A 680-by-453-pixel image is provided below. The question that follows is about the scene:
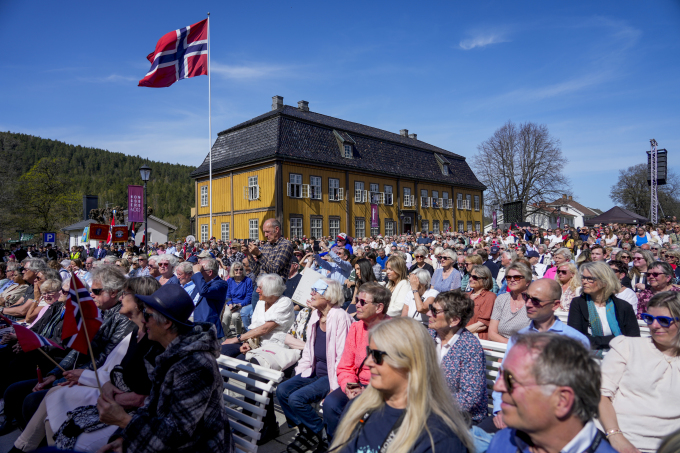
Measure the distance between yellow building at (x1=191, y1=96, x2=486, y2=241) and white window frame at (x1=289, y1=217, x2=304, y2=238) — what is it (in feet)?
0.25

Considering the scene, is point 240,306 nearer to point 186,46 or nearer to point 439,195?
point 186,46

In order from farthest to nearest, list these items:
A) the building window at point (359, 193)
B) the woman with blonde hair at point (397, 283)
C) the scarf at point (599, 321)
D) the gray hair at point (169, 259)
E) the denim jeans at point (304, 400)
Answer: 1. the building window at point (359, 193)
2. the gray hair at point (169, 259)
3. the woman with blonde hair at point (397, 283)
4. the scarf at point (599, 321)
5. the denim jeans at point (304, 400)

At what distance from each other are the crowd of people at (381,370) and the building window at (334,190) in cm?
2709

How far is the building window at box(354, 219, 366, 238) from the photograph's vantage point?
35250mm

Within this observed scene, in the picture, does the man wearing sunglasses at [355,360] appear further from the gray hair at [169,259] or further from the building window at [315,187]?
the building window at [315,187]

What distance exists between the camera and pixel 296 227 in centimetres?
3078

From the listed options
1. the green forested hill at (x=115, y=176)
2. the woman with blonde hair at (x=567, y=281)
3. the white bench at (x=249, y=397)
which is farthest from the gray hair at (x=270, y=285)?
the green forested hill at (x=115, y=176)

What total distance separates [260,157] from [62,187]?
32168mm

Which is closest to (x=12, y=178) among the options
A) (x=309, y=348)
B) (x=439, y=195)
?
(x=439, y=195)

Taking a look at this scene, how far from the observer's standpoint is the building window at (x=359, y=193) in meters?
35.1

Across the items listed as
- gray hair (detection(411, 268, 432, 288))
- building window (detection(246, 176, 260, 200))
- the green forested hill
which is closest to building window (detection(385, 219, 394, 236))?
building window (detection(246, 176, 260, 200))

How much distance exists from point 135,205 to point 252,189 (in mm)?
14003

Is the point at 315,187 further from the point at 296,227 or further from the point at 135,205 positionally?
the point at 135,205

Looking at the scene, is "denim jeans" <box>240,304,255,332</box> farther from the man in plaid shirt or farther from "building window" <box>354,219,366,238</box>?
"building window" <box>354,219,366,238</box>
